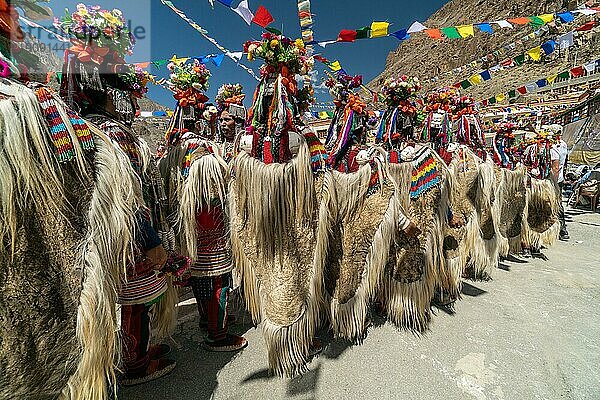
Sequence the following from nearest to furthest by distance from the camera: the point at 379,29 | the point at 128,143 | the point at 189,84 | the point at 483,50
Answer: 1. the point at 128,143
2. the point at 189,84
3. the point at 379,29
4. the point at 483,50

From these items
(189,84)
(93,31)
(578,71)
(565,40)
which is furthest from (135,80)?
(578,71)

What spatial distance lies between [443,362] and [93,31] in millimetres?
3114

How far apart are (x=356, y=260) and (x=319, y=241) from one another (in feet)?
1.85

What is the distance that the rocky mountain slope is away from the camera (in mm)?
21922

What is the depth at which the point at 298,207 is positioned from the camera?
6.71ft

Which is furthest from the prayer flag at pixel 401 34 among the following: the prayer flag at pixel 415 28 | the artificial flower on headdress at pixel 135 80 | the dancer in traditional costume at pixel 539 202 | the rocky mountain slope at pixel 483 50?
the rocky mountain slope at pixel 483 50

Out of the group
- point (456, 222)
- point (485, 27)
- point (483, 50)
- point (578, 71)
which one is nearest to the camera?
point (456, 222)

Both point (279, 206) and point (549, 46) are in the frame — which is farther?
point (549, 46)

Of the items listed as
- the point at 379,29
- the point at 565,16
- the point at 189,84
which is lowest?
the point at 189,84

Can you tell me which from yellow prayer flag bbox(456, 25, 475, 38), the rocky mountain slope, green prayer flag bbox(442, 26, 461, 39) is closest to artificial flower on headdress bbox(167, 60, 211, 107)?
green prayer flag bbox(442, 26, 461, 39)

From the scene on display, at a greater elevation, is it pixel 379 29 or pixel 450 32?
pixel 450 32

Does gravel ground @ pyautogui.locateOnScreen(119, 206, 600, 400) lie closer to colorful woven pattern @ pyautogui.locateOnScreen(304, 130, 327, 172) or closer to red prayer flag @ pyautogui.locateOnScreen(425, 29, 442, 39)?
colorful woven pattern @ pyautogui.locateOnScreen(304, 130, 327, 172)

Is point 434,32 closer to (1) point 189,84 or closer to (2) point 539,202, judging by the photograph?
(1) point 189,84

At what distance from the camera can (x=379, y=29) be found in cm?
318
